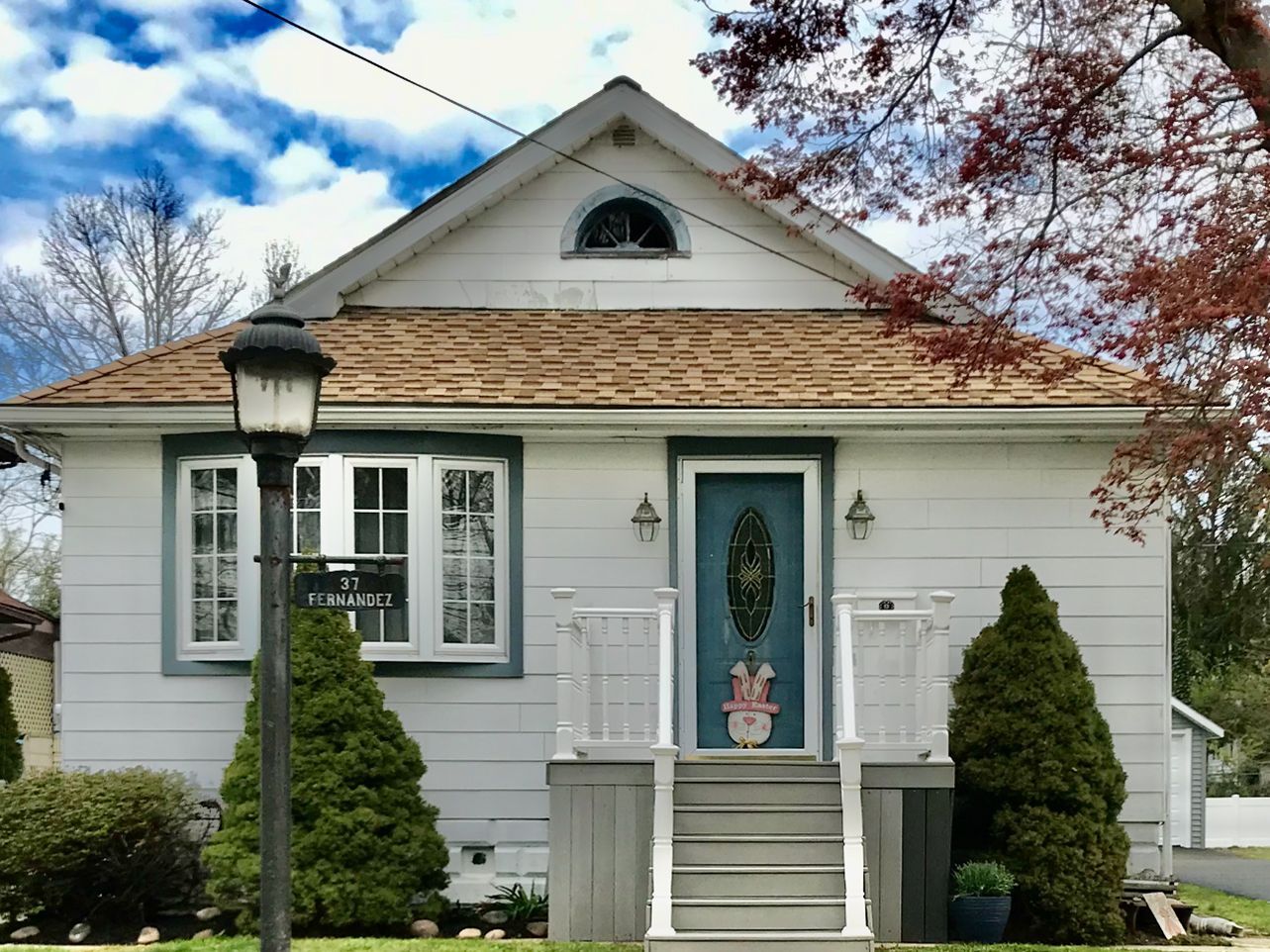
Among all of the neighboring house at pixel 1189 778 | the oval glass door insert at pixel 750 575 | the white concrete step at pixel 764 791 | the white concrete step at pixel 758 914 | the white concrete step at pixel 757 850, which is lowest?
the neighboring house at pixel 1189 778

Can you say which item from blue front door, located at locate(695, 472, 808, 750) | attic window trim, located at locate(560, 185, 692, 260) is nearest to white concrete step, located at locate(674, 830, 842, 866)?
blue front door, located at locate(695, 472, 808, 750)

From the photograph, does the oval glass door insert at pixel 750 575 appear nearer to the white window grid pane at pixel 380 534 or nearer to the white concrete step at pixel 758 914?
the white window grid pane at pixel 380 534

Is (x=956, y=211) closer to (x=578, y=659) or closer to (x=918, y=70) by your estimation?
(x=918, y=70)

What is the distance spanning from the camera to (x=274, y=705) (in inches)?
210

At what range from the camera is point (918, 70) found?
9758mm

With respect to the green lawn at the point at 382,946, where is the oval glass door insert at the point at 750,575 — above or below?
above

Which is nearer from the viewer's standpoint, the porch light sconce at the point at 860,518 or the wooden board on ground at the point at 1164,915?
the wooden board on ground at the point at 1164,915

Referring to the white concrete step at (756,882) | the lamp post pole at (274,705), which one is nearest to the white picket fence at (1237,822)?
the white concrete step at (756,882)

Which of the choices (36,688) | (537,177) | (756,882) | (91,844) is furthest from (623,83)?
(36,688)

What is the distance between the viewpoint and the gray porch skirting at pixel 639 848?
860cm

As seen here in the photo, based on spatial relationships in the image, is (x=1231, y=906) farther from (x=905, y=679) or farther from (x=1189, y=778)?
(x=1189, y=778)

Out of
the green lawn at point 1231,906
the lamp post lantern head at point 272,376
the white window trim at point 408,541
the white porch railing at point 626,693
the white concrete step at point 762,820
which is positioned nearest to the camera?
the lamp post lantern head at point 272,376

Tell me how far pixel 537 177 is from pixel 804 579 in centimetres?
398

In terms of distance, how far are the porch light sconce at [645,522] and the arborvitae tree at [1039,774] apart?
2437 millimetres
